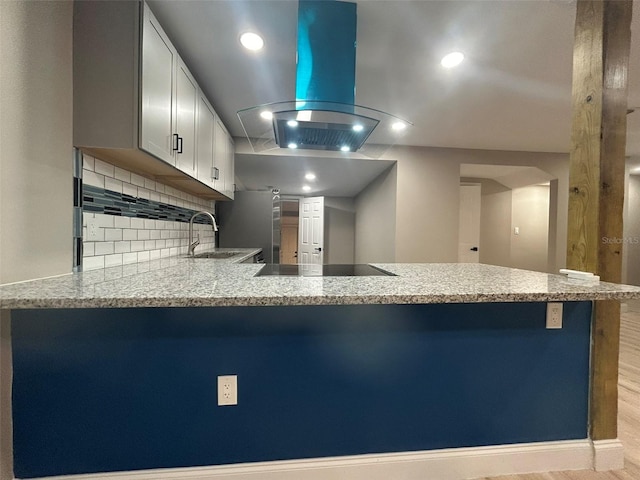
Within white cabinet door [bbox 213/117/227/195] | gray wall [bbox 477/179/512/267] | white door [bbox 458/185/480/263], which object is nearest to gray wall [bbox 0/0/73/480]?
white cabinet door [bbox 213/117/227/195]

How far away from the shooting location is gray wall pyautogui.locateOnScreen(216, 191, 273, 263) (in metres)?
4.08

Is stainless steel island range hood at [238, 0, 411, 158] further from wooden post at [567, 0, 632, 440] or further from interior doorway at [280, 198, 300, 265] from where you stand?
interior doorway at [280, 198, 300, 265]

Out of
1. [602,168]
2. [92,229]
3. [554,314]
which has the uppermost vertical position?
[602,168]

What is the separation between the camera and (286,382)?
4.14ft

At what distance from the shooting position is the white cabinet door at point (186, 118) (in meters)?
1.88

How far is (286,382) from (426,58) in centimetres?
213

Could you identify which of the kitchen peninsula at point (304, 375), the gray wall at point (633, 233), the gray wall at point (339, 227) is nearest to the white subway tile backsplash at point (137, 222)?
the kitchen peninsula at point (304, 375)

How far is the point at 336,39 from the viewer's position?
1.65 m

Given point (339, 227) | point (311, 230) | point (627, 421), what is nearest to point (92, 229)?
point (627, 421)

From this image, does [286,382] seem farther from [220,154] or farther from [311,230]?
[311,230]

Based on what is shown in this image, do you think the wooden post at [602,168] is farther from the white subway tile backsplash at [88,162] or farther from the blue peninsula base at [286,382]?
the white subway tile backsplash at [88,162]

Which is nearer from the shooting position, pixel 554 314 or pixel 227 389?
pixel 227 389

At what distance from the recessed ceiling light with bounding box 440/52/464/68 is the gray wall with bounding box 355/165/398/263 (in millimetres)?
2023

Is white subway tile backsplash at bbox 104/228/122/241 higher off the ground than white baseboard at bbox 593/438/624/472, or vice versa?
white subway tile backsplash at bbox 104/228/122/241
